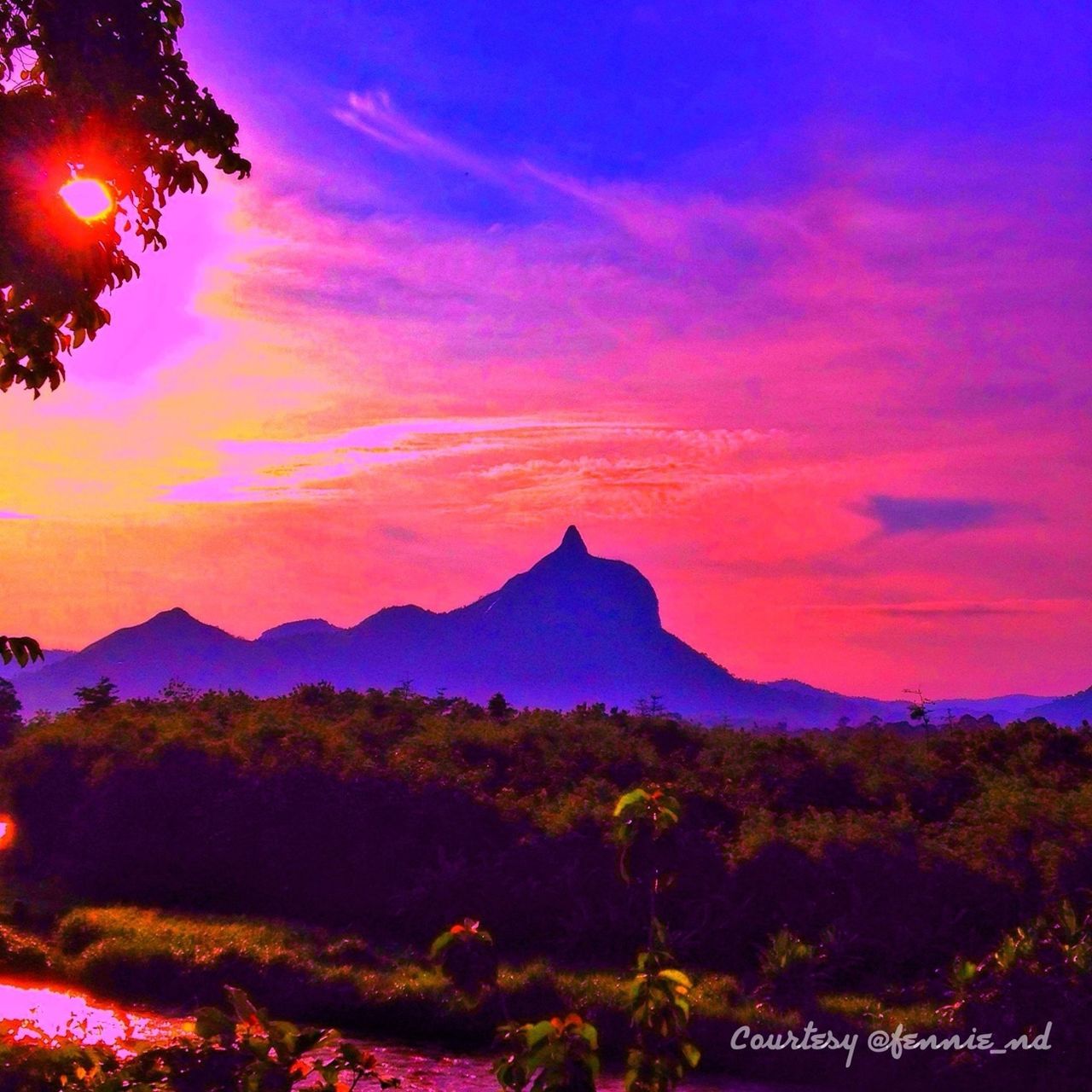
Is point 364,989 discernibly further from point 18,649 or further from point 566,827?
point 18,649

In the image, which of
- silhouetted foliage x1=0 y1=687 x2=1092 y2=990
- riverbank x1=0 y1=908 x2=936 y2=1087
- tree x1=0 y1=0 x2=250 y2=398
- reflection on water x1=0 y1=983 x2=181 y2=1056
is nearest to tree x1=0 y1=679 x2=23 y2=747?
silhouetted foliage x1=0 y1=687 x2=1092 y2=990

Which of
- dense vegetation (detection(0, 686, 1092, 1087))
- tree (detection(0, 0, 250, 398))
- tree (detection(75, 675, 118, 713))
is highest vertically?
tree (detection(0, 0, 250, 398))

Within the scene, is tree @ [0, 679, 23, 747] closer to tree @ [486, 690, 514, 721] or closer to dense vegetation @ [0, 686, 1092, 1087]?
dense vegetation @ [0, 686, 1092, 1087]

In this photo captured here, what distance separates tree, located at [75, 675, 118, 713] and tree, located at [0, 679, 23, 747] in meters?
9.71

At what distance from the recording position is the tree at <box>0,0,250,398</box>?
637 cm

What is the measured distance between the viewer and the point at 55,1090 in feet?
19.2

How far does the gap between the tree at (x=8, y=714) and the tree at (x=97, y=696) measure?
971 cm

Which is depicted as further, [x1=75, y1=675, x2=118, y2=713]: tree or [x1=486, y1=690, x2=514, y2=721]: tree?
[x1=75, y1=675, x2=118, y2=713]: tree

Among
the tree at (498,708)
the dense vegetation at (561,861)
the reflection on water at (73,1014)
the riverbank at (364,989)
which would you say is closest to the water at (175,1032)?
the reflection on water at (73,1014)

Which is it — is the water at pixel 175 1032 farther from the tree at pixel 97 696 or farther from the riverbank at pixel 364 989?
the tree at pixel 97 696

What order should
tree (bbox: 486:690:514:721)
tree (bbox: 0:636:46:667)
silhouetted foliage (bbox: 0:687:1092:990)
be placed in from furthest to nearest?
tree (bbox: 486:690:514:721), silhouetted foliage (bbox: 0:687:1092:990), tree (bbox: 0:636:46:667)

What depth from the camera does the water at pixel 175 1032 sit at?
1825 centimetres

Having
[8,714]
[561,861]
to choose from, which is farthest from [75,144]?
[8,714]

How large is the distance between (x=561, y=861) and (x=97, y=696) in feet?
90.3
